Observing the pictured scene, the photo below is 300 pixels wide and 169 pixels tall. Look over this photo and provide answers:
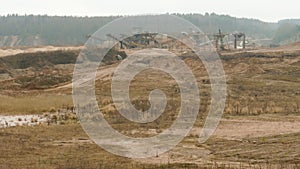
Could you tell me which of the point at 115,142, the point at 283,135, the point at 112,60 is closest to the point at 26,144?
the point at 115,142

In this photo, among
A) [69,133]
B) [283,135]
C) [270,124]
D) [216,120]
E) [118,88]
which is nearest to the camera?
[283,135]

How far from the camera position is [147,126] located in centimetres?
2816

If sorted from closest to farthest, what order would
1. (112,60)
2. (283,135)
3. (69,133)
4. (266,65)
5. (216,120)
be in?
1. (283,135)
2. (69,133)
3. (216,120)
4. (266,65)
5. (112,60)

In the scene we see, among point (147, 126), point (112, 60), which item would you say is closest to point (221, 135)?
point (147, 126)

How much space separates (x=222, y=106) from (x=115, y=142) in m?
13.8

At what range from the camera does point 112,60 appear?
81875 millimetres

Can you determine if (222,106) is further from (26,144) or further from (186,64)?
(186,64)

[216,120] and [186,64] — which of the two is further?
[186,64]

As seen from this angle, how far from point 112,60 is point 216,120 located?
52.6 metres

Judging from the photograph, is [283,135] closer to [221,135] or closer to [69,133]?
[221,135]

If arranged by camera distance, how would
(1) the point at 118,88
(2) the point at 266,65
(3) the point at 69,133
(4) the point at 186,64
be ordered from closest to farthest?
(3) the point at 69,133 < (1) the point at 118,88 < (2) the point at 266,65 < (4) the point at 186,64

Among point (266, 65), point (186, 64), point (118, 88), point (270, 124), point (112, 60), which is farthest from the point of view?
point (112, 60)

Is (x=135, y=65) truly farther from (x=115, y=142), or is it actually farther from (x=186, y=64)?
(x=115, y=142)

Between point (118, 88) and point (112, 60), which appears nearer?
point (118, 88)
